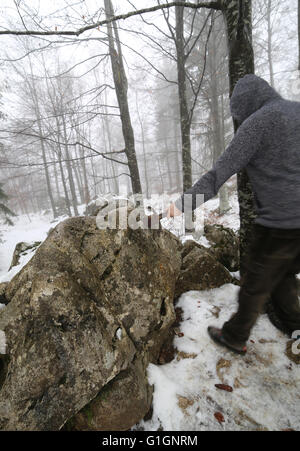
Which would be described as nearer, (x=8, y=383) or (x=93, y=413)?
(x=8, y=383)

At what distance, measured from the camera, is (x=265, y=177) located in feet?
Answer: 4.97

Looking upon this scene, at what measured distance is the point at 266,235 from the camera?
160cm

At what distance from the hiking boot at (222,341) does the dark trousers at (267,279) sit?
6 cm

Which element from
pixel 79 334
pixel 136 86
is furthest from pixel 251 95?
pixel 136 86

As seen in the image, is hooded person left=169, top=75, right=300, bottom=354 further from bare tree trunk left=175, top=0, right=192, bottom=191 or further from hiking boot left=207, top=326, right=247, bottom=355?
bare tree trunk left=175, top=0, right=192, bottom=191

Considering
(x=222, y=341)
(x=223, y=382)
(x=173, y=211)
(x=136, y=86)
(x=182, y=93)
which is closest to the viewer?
(x=173, y=211)

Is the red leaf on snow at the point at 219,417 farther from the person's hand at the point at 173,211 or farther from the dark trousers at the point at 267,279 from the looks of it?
the person's hand at the point at 173,211

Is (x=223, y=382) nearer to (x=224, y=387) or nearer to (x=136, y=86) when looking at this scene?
(x=224, y=387)

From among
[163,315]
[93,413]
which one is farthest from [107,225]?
[93,413]

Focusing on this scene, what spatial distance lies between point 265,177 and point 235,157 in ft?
1.01

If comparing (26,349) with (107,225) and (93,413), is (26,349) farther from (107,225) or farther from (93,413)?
(107,225)

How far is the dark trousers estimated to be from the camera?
→ 61.1 inches

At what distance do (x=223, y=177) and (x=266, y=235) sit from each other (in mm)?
617

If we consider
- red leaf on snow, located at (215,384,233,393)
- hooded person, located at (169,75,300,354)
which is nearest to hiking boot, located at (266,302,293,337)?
hooded person, located at (169,75,300,354)
